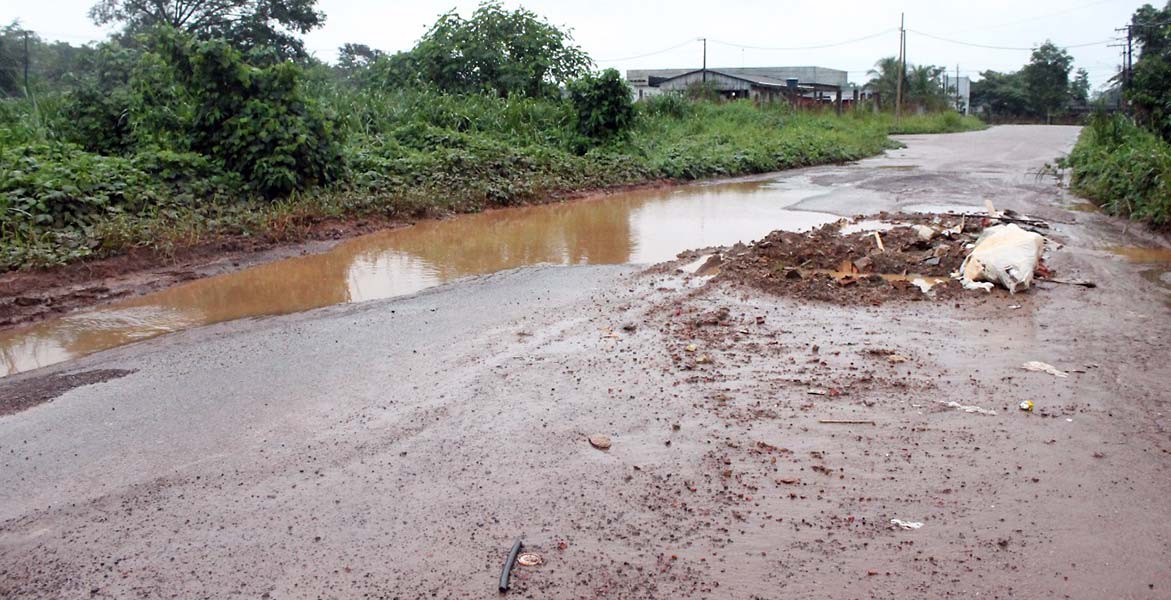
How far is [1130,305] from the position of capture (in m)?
7.10

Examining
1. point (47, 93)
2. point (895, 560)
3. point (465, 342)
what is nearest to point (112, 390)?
point (465, 342)

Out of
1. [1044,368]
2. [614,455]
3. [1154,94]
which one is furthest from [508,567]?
[1154,94]

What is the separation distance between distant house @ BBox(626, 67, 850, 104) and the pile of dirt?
2203cm

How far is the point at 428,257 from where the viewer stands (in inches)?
401

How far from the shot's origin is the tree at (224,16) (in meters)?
26.0

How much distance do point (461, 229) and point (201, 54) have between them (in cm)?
402

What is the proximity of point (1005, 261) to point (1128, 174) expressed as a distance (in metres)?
6.88

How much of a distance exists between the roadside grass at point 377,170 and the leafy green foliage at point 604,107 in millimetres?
378

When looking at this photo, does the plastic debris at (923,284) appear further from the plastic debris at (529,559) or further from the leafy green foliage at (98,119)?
the leafy green foliage at (98,119)

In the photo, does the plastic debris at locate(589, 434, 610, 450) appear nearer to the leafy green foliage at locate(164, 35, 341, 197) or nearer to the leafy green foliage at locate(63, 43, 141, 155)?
the leafy green foliage at locate(164, 35, 341, 197)

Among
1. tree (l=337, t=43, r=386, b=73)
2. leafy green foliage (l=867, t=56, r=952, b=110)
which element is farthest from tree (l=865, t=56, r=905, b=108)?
tree (l=337, t=43, r=386, b=73)

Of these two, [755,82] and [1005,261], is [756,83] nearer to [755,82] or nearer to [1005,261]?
[755,82]

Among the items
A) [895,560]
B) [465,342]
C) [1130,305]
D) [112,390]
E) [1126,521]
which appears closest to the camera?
[895,560]

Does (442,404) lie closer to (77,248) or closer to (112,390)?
(112,390)
